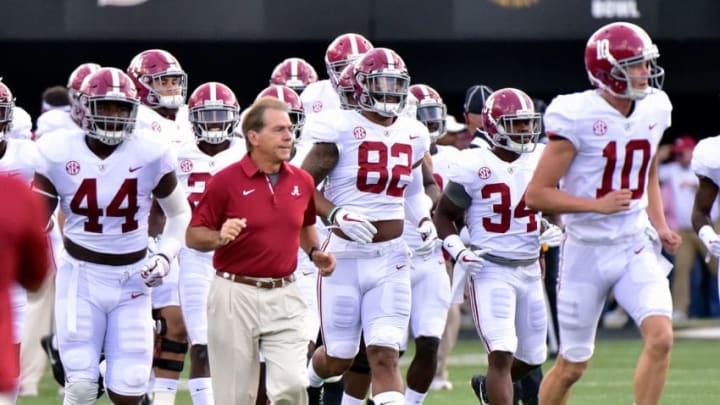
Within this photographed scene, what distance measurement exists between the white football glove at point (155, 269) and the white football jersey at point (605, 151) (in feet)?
5.64

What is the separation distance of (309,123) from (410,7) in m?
5.28

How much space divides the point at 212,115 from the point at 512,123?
167 cm

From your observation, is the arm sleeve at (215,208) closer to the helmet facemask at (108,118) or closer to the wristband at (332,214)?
the helmet facemask at (108,118)

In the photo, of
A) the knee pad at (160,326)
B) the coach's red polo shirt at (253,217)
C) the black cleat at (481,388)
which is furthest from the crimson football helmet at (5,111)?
the black cleat at (481,388)

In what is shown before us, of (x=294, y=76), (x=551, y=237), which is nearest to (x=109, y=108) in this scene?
(x=551, y=237)

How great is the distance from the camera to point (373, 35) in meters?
13.3

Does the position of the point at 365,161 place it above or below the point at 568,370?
above

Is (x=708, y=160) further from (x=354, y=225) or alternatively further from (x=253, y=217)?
(x=253, y=217)

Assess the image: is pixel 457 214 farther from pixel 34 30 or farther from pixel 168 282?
pixel 34 30

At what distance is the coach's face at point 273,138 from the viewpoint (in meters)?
7.00

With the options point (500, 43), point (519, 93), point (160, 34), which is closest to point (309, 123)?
point (519, 93)

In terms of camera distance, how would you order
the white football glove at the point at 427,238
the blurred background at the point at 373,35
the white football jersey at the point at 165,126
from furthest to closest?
the blurred background at the point at 373,35, the white football jersey at the point at 165,126, the white football glove at the point at 427,238

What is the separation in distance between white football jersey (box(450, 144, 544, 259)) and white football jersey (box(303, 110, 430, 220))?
0.32 meters

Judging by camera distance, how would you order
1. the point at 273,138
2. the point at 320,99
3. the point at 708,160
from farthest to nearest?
the point at 320,99 < the point at 708,160 < the point at 273,138
